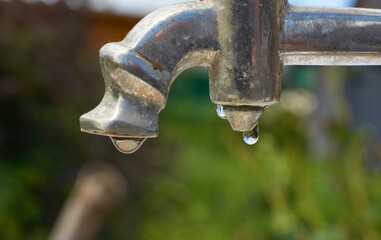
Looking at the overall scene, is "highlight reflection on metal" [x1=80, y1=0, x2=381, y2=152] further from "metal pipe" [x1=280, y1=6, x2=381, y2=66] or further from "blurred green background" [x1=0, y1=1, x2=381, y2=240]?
"blurred green background" [x1=0, y1=1, x2=381, y2=240]

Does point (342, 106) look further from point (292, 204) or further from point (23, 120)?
point (23, 120)

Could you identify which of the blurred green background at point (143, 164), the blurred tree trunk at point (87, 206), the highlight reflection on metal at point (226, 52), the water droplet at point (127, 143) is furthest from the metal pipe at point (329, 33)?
the blurred tree trunk at point (87, 206)

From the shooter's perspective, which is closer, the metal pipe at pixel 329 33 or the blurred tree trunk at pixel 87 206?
the metal pipe at pixel 329 33

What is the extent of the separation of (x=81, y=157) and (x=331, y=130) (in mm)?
1669

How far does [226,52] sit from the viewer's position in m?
0.49

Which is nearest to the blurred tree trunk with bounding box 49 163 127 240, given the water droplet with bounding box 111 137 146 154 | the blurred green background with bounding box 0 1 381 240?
the blurred green background with bounding box 0 1 381 240

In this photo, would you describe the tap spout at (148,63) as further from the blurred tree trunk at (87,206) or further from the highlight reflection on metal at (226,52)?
the blurred tree trunk at (87,206)

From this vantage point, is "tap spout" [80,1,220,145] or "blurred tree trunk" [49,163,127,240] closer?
"tap spout" [80,1,220,145]

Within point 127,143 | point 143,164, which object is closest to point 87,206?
point 143,164

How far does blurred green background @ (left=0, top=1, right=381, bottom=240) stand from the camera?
2607mm

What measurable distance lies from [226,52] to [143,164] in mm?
3080

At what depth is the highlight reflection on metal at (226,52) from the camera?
46 cm

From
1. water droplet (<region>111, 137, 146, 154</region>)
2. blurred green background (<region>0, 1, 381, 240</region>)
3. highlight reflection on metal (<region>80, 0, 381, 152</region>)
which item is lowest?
blurred green background (<region>0, 1, 381, 240</region>)

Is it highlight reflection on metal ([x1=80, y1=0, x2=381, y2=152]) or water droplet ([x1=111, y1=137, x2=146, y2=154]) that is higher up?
highlight reflection on metal ([x1=80, y1=0, x2=381, y2=152])
